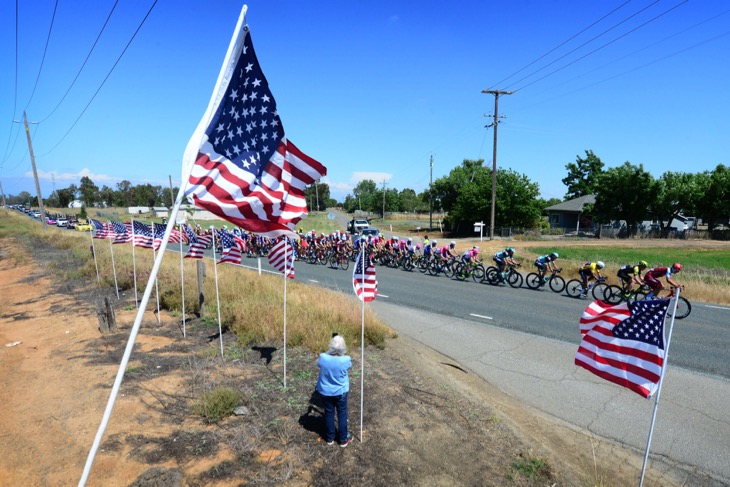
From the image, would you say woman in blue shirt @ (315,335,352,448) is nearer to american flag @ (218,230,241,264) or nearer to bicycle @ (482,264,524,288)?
american flag @ (218,230,241,264)

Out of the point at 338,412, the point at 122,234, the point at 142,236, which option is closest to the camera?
the point at 338,412

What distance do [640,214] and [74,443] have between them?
169 feet

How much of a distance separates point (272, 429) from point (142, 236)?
966 centimetres

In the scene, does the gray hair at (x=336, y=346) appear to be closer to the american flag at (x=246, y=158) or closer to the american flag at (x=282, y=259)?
the american flag at (x=246, y=158)

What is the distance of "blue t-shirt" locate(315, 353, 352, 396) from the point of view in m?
4.67

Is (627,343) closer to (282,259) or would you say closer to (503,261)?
(282,259)

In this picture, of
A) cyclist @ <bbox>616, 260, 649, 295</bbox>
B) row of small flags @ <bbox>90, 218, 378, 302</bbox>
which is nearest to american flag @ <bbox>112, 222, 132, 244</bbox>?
row of small flags @ <bbox>90, 218, 378, 302</bbox>

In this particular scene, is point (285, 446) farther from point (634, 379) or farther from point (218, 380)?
point (634, 379)

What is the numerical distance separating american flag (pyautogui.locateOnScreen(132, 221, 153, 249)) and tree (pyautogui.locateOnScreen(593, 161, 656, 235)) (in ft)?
152

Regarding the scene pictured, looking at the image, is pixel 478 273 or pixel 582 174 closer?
pixel 478 273

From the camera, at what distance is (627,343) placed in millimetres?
4035

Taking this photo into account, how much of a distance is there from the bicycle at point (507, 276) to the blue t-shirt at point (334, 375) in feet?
45.5

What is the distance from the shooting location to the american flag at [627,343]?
381 cm

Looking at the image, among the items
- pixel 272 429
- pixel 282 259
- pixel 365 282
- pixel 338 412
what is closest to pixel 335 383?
pixel 338 412
